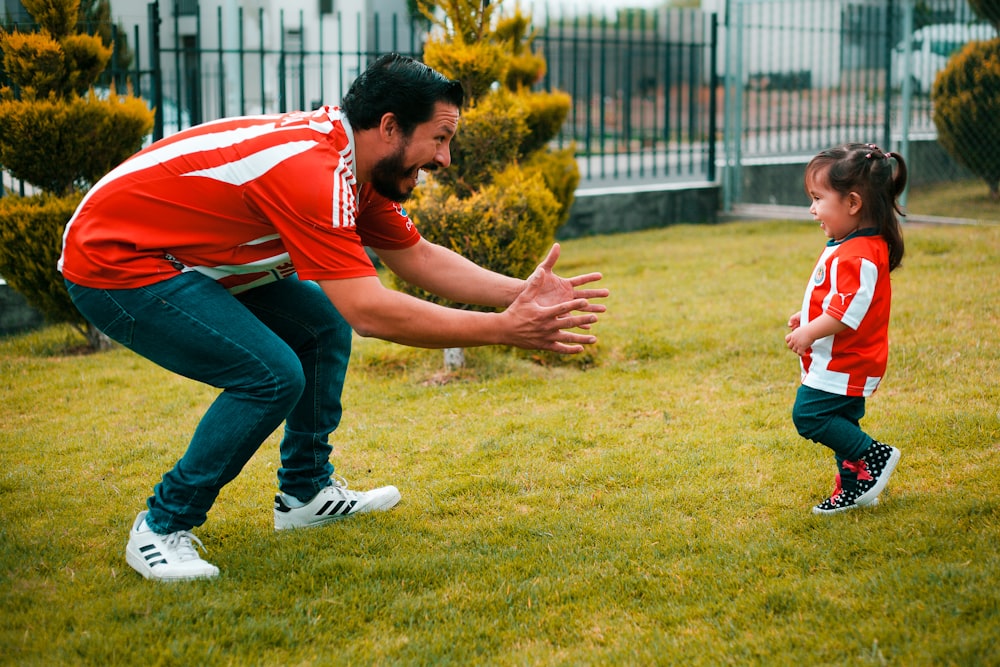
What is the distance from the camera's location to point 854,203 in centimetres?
343

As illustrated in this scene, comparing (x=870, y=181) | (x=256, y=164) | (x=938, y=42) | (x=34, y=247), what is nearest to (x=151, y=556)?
(x=256, y=164)

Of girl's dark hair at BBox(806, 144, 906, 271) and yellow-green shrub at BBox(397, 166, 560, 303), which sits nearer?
girl's dark hair at BBox(806, 144, 906, 271)

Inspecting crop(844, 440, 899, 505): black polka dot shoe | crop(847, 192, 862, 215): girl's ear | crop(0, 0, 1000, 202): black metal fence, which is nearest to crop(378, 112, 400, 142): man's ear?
crop(847, 192, 862, 215): girl's ear

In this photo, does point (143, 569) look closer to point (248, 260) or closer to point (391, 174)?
point (248, 260)

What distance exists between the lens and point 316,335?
138 inches

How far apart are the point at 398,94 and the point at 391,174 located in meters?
0.26

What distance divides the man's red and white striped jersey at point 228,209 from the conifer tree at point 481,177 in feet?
8.69

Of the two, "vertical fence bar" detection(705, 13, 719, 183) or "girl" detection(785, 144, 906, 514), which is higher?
"vertical fence bar" detection(705, 13, 719, 183)

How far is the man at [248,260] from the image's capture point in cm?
284

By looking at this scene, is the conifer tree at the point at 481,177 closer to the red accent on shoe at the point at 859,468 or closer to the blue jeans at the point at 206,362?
the blue jeans at the point at 206,362

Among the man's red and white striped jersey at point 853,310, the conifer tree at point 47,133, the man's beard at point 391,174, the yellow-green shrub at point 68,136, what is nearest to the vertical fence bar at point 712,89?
the yellow-green shrub at point 68,136

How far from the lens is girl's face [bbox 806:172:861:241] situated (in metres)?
3.43

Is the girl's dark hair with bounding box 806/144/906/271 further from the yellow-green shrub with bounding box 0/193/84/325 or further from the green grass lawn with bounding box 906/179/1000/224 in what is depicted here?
the green grass lawn with bounding box 906/179/1000/224

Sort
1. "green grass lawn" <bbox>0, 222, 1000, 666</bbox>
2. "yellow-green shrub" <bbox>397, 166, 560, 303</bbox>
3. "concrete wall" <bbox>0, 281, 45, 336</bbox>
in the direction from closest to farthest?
"green grass lawn" <bbox>0, 222, 1000, 666</bbox> → "yellow-green shrub" <bbox>397, 166, 560, 303</bbox> → "concrete wall" <bbox>0, 281, 45, 336</bbox>
